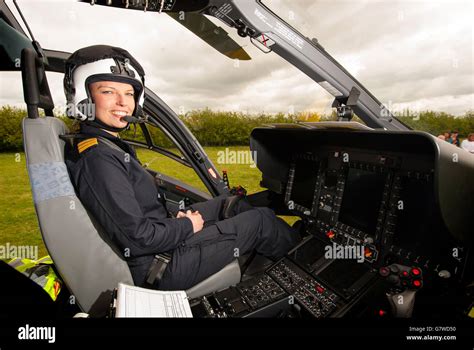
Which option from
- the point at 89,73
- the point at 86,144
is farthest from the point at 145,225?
the point at 89,73

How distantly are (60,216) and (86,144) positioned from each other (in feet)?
1.16

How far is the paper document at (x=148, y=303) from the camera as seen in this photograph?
3.34 feet

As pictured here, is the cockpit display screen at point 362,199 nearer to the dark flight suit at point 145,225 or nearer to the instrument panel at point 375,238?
the instrument panel at point 375,238

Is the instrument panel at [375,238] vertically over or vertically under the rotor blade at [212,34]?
under

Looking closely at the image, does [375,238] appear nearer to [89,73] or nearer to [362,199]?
[362,199]

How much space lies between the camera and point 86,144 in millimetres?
1343

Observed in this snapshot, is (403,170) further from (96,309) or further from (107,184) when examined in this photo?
(96,309)

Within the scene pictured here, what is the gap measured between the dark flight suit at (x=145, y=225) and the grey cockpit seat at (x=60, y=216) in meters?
0.07

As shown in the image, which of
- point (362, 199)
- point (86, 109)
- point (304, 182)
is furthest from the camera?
point (304, 182)

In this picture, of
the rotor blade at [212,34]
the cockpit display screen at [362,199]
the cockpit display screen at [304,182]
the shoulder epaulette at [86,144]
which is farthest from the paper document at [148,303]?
the rotor blade at [212,34]

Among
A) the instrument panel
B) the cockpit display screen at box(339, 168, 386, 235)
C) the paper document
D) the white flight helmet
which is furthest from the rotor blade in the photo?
the paper document

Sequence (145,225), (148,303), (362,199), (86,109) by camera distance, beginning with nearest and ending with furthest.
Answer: (148,303) → (145,225) → (86,109) → (362,199)

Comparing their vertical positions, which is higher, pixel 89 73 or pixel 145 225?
pixel 89 73

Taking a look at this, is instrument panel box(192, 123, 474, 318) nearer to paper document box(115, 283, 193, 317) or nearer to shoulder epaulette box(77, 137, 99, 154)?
paper document box(115, 283, 193, 317)
